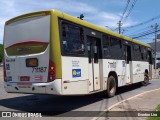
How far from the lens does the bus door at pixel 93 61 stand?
12031 mm

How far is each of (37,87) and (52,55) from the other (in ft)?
3.83

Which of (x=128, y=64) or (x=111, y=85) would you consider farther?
(x=128, y=64)

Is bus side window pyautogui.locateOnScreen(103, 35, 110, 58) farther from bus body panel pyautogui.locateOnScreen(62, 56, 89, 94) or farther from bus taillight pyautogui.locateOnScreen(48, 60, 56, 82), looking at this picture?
bus taillight pyautogui.locateOnScreen(48, 60, 56, 82)

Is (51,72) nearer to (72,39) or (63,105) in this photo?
(72,39)

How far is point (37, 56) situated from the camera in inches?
402

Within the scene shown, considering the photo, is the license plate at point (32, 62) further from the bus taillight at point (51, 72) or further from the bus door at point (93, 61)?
the bus door at point (93, 61)

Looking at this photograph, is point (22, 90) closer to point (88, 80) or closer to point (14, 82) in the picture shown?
point (14, 82)

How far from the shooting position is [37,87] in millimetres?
10047

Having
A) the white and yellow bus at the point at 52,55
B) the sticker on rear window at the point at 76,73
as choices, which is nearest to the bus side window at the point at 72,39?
the white and yellow bus at the point at 52,55

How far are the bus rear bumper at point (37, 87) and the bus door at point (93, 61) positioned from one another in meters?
2.36

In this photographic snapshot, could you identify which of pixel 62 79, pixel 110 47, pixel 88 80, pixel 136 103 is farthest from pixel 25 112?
pixel 110 47

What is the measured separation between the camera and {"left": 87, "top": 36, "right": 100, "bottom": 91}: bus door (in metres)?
12.0

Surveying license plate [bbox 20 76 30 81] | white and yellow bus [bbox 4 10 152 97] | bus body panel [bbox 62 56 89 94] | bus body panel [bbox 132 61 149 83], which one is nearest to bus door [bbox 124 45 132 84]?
bus body panel [bbox 132 61 149 83]

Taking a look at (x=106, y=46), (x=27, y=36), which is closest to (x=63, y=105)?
(x=27, y=36)
